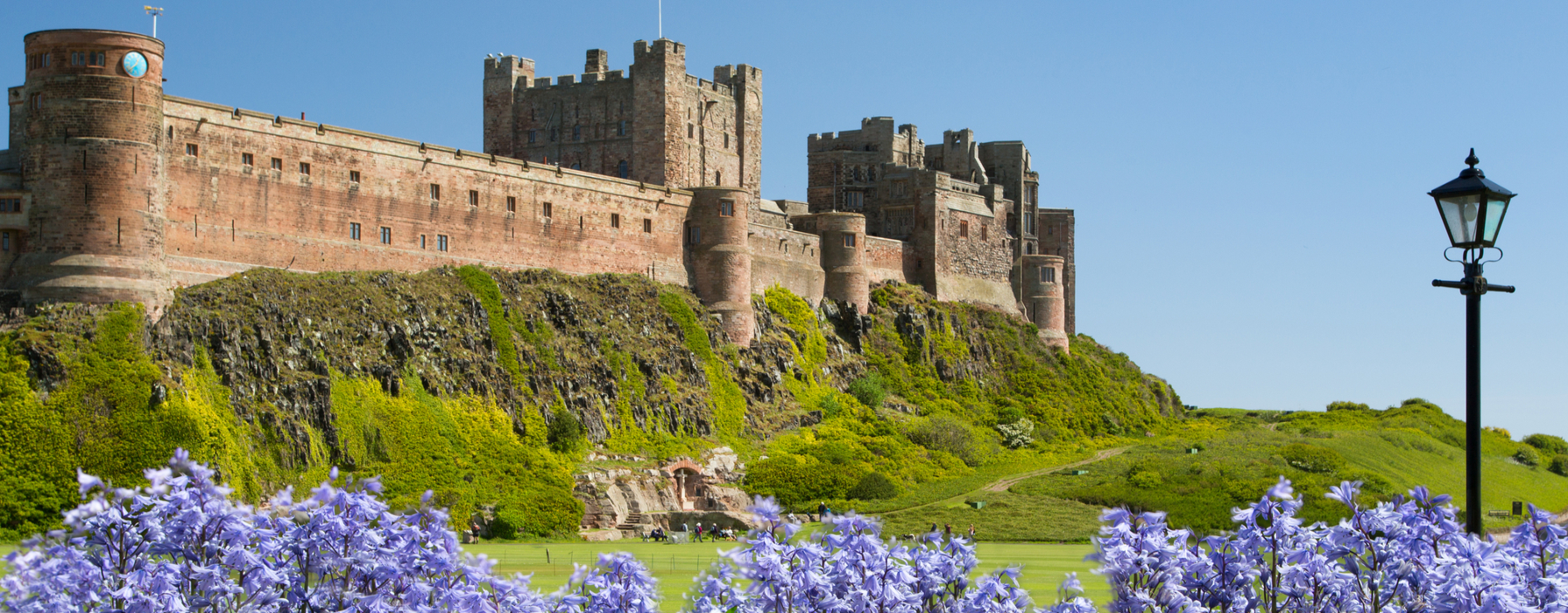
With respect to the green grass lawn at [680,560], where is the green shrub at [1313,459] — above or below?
above

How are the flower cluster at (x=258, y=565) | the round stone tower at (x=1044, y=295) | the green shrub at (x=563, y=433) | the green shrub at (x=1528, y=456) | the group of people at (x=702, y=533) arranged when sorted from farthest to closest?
the round stone tower at (x=1044, y=295)
the green shrub at (x=1528, y=456)
the green shrub at (x=563, y=433)
the group of people at (x=702, y=533)
the flower cluster at (x=258, y=565)

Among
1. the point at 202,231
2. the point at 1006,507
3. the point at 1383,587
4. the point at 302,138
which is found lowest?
Answer: the point at 1006,507

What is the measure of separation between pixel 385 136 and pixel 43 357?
18768 mm

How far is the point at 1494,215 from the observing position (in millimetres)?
15094

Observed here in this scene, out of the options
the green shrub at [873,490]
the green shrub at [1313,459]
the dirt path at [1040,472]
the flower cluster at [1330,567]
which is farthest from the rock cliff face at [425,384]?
the flower cluster at [1330,567]

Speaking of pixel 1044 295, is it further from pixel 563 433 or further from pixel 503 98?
pixel 563 433

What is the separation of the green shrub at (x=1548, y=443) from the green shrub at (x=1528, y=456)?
15.2 feet

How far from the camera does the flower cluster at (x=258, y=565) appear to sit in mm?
13164

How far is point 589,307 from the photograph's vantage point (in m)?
68.5

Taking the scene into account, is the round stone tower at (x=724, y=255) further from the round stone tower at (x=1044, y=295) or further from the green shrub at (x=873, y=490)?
the round stone tower at (x=1044, y=295)

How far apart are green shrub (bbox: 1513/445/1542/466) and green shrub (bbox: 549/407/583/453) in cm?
6330

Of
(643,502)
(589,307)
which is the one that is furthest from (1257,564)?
(589,307)

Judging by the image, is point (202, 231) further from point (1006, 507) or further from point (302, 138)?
point (1006, 507)

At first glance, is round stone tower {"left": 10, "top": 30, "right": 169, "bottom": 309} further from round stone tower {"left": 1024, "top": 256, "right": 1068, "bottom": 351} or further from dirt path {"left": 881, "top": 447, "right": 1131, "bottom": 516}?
round stone tower {"left": 1024, "top": 256, "right": 1068, "bottom": 351}
